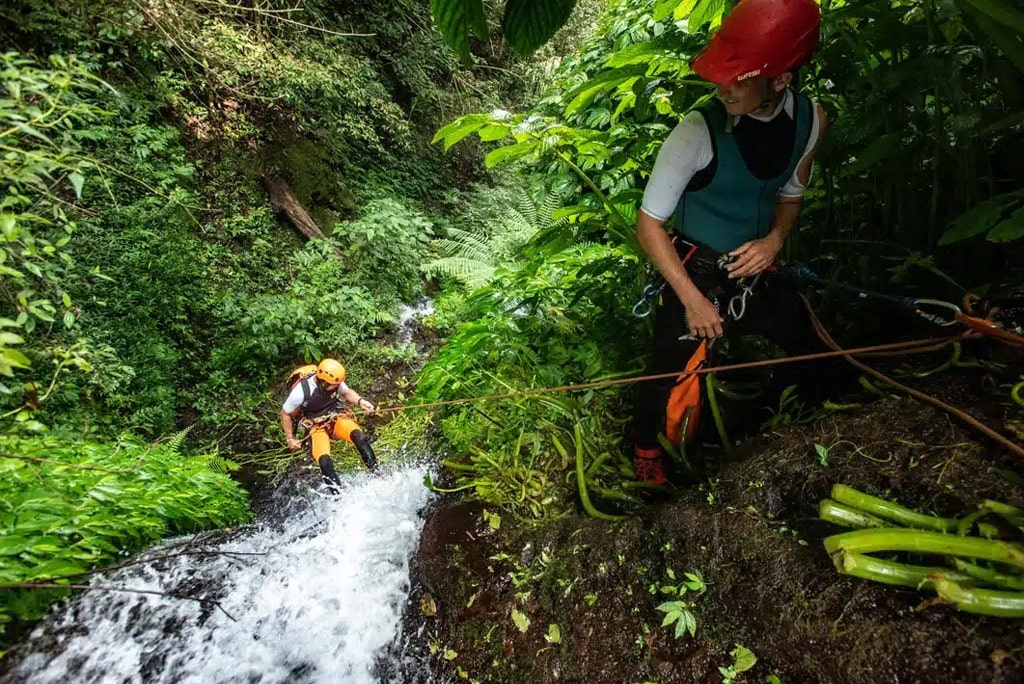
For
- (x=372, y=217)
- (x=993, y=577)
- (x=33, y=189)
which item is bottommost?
(x=993, y=577)

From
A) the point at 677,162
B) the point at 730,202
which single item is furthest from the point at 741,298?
the point at 677,162

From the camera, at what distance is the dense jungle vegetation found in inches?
71.8

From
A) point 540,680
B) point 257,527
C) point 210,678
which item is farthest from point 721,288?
point 257,527

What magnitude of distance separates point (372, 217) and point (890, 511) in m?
6.87

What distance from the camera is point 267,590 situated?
3.28 m

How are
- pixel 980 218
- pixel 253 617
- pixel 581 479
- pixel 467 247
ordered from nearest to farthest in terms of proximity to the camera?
1. pixel 980 218
2. pixel 581 479
3. pixel 253 617
4. pixel 467 247

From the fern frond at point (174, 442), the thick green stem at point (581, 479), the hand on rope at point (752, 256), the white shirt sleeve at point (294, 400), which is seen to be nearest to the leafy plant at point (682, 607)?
the thick green stem at point (581, 479)

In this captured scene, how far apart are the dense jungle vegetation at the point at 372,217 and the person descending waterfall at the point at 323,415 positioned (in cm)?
57

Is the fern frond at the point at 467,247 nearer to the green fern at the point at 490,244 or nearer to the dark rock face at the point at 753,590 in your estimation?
the green fern at the point at 490,244

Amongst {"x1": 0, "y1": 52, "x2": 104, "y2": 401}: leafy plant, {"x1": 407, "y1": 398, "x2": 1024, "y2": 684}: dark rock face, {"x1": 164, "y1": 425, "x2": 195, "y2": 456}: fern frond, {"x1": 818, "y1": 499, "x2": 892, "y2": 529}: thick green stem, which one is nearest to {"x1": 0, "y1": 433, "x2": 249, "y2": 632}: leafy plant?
{"x1": 164, "y1": 425, "x2": 195, "y2": 456}: fern frond

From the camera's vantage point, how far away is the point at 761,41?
4.83 ft

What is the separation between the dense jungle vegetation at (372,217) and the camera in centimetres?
182

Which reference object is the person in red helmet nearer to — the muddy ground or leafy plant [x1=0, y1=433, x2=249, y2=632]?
the muddy ground

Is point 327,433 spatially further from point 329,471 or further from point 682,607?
point 682,607
